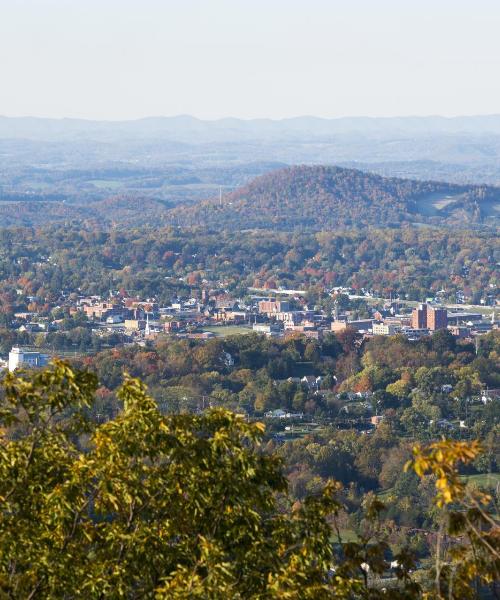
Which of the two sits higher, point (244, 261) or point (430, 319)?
point (430, 319)

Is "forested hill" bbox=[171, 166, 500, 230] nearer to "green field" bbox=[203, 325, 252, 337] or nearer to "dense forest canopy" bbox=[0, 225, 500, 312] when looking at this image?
"dense forest canopy" bbox=[0, 225, 500, 312]

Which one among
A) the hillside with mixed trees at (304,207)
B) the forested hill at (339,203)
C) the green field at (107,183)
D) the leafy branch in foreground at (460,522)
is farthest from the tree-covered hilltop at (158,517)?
the green field at (107,183)

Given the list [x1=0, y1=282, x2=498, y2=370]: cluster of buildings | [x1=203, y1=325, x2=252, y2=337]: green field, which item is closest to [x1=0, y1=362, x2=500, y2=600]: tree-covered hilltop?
[x1=0, y1=282, x2=498, y2=370]: cluster of buildings

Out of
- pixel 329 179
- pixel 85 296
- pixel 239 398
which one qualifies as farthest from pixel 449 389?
pixel 329 179

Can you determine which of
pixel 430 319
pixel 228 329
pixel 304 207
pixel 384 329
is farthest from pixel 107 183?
pixel 384 329

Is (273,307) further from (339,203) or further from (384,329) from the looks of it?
(339,203)

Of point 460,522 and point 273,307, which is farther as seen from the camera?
point 273,307

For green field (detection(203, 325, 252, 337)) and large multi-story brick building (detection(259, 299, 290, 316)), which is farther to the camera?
large multi-story brick building (detection(259, 299, 290, 316))

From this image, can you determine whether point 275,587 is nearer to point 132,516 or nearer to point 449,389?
point 132,516
